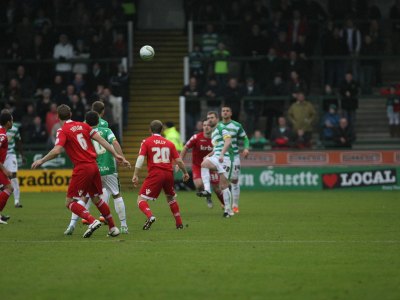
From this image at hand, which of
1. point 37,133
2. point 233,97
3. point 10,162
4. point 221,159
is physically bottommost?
point 10,162

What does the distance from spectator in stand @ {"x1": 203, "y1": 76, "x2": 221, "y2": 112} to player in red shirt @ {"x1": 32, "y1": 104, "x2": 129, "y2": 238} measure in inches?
610

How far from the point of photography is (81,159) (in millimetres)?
15117

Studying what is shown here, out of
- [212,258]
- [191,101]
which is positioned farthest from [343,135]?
[212,258]

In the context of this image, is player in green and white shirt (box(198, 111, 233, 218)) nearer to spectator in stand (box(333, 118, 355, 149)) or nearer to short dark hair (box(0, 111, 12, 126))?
short dark hair (box(0, 111, 12, 126))

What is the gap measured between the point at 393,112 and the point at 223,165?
12.1m

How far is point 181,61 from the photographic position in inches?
1336

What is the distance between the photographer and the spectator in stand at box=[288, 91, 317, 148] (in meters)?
29.8

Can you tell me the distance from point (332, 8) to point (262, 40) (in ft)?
11.4

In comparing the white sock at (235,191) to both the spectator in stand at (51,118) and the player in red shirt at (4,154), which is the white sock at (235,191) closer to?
the player in red shirt at (4,154)

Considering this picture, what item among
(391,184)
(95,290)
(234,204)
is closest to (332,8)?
(391,184)

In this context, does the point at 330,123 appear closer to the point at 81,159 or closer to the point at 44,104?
the point at 44,104

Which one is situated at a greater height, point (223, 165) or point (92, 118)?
point (92, 118)

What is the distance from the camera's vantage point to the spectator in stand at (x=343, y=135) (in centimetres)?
2977

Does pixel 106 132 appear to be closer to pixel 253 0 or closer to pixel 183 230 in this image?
pixel 183 230
